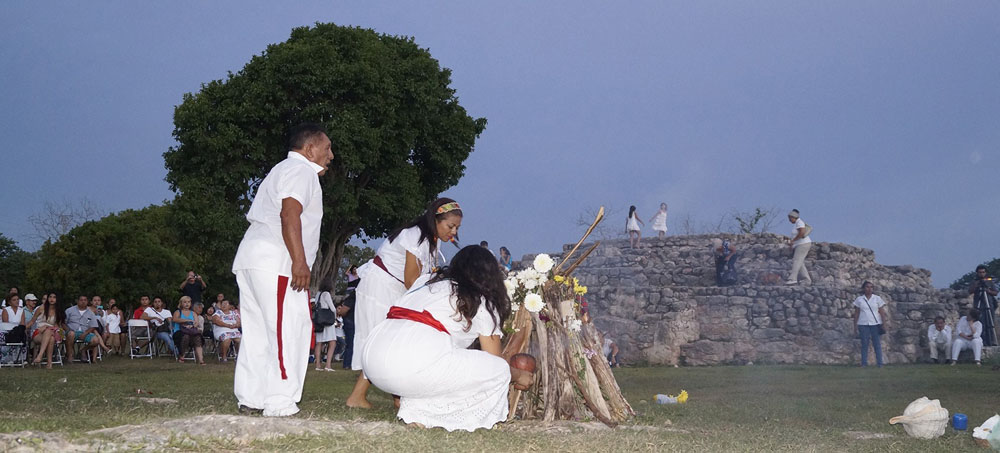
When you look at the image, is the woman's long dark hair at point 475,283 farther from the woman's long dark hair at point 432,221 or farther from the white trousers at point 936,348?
the white trousers at point 936,348

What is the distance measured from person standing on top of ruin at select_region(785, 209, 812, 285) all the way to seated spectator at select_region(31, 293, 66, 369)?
16.4 meters

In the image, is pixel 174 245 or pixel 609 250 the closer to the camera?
pixel 609 250

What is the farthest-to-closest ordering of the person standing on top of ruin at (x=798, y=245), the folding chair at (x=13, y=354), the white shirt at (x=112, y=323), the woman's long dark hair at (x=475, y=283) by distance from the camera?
the person standing on top of ruin at (x=798, y=245) → the white shirt at (x=112, y=323) → the folding chair at (x=13, y=354) → the woman's long dark hair at (x=475, y=283)

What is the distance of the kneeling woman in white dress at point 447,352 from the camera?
213 inches

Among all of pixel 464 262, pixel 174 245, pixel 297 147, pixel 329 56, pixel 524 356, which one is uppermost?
pixel 329 56

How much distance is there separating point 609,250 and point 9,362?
16244 millimetres

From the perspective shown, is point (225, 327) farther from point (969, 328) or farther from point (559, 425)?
point (969, 328)

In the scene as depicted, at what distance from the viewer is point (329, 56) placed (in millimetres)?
25594

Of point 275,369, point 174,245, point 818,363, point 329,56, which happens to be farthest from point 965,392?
point 174,245

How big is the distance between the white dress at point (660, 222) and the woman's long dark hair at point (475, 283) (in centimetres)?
2113

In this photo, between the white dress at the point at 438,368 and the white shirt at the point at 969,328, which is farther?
the white shirt at the point at 969,328

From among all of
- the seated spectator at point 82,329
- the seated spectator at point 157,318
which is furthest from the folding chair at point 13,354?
the seated spectator at point 157,318

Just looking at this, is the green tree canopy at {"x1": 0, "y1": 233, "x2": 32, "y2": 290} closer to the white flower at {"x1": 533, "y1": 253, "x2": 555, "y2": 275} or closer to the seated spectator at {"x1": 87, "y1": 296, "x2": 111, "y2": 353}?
the seated spectator at {"x1": 87, "y1": 296, "x2": 111, "y2": 353}

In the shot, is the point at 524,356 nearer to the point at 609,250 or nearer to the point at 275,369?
the point at 275,369
